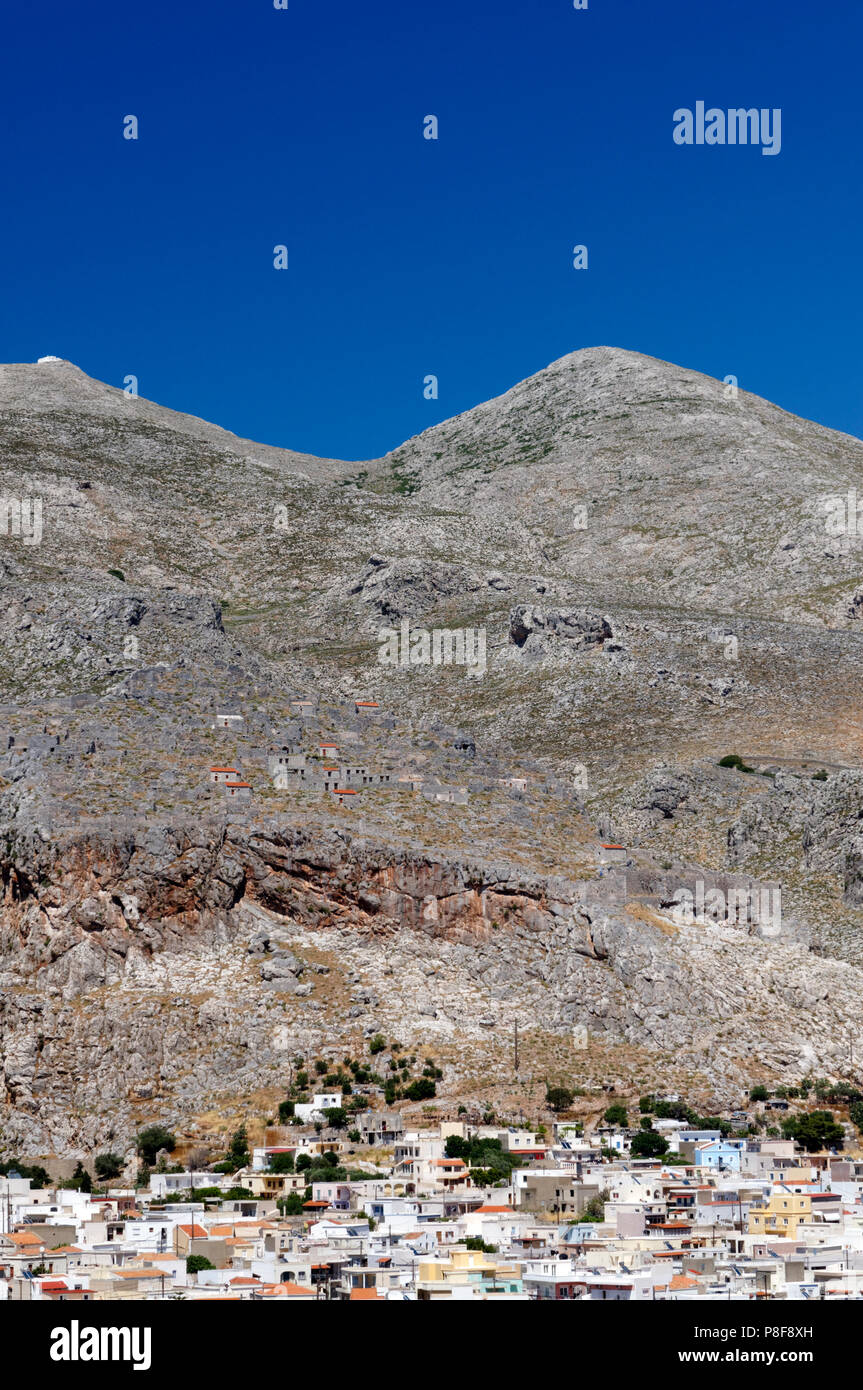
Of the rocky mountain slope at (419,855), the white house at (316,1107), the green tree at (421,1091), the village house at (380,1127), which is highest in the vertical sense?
the rocky mountain slope at (419,855)

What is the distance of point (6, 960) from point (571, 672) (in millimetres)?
57876

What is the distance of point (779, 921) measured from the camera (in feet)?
305

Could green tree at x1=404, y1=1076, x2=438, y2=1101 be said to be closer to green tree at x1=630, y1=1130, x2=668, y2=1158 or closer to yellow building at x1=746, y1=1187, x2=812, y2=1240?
green tree at x1=630, y1=1130, x2=668, y2=1158

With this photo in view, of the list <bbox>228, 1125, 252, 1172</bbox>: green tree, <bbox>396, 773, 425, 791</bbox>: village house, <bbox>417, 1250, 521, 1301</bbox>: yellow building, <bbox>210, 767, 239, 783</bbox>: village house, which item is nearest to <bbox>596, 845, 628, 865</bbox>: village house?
<bbox>396, 773, 425, 791</bbox>: village house

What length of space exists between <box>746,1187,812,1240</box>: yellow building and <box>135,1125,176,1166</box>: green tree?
805 inches

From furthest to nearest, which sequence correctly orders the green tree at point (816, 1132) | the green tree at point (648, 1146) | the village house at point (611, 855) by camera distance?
the village house at point (611, 855) → the green tree at point (816, 1132) → the green tree at point (648, 1146)

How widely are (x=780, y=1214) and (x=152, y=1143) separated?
22.0m

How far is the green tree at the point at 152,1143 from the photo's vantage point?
73.5m

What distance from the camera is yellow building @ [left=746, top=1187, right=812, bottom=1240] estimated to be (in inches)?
2362

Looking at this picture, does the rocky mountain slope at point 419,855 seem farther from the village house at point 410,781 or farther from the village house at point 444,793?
the village house at point 410,781

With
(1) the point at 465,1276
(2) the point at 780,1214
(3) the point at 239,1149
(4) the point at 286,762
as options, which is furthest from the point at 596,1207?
(4) the point at 286,762

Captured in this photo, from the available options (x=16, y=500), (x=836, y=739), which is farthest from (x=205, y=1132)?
(x=16, y=500)

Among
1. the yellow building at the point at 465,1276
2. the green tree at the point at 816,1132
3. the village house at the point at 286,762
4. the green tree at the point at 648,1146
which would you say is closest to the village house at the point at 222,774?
the village house at the point at 286,762

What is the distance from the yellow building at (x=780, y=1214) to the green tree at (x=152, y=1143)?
67.1 ft
